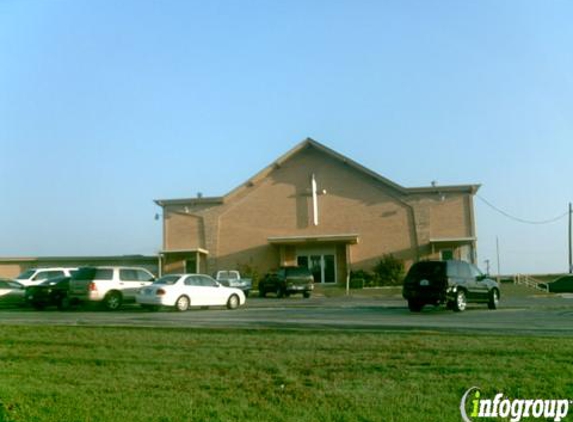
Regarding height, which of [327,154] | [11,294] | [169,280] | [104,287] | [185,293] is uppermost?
[327,154]

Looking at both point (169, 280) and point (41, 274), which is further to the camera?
point (41, 274)

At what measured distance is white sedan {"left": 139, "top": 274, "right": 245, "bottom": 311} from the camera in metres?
22.8

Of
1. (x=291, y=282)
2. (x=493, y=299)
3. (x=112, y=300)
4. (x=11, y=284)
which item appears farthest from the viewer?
(x=291, y=282)

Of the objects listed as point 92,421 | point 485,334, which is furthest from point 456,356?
point 92,421

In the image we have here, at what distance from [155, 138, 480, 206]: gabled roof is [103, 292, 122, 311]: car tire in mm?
18608

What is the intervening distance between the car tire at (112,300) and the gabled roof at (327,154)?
1861cm

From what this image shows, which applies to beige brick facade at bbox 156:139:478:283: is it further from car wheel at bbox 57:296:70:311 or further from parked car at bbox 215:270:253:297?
car wheel at bbox 57:296:70:311

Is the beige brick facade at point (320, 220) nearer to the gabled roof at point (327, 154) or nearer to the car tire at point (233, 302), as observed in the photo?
the gabled roof at point (327, 154)

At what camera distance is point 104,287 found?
24828 millimetres

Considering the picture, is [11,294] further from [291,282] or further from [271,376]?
[271,376]

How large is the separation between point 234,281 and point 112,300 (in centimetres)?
1126

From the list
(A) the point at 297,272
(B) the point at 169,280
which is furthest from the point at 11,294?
Answer: (A) the point at 297,272

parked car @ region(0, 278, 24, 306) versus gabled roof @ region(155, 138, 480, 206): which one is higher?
gabled roof @ region(155, 138, 480, 206)

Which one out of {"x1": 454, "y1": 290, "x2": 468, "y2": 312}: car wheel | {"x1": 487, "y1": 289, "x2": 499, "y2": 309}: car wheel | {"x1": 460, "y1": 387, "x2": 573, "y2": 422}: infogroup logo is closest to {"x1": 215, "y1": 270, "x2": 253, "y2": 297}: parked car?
{"x1": 487, "y1": 289, "x2": 499, "y2": 309}: car wheel
